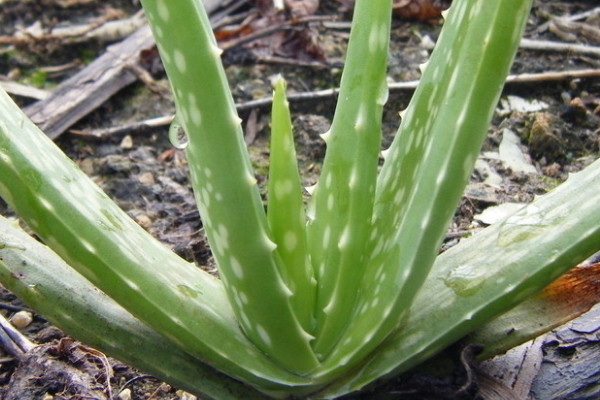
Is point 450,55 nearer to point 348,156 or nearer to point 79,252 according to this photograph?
point 348,156

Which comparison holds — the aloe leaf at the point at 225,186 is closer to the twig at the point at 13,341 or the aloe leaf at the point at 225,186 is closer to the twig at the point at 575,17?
the twig at the point at 13,341

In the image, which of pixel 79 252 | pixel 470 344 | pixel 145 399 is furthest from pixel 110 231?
pixel 470 344

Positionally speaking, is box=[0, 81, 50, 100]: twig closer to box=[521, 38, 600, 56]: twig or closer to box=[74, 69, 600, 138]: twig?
box=[74, 69, 600, 138]: twig

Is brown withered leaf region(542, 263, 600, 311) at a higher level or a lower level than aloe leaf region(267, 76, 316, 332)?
lower

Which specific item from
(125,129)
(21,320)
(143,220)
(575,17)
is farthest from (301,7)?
(21,320)

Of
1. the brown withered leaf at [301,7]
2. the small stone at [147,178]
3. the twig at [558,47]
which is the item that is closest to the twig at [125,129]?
the small stone at [147,178]

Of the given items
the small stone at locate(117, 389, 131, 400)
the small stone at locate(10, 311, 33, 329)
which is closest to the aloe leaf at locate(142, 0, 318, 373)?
the small stone at locate(117, 389, 131, 400)

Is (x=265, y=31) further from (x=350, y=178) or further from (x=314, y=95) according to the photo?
(x=350, y=178)
